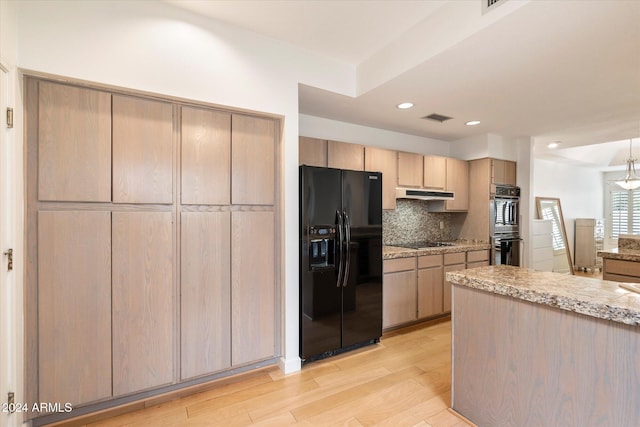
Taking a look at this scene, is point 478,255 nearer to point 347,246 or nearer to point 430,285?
point 430,285

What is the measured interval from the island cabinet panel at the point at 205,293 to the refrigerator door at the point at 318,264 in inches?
25.4

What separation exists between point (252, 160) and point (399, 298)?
230 centimetres

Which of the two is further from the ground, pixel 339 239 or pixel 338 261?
pixel 339 239

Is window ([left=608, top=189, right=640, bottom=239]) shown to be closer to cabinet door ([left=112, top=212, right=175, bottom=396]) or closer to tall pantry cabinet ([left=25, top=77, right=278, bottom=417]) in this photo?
tall pantry cabinet ([left=25, top=77, right=278, bottom=417])

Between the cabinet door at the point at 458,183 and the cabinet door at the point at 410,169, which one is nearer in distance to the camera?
the cabinet door at the point at 410,169

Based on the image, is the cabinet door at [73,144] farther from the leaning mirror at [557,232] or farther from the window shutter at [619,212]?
the window shutter at [619,212]

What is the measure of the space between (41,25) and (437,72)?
274 cm

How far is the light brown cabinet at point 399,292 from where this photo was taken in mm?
3305

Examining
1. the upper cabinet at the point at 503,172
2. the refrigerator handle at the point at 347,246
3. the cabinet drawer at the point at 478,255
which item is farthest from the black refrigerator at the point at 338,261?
the upper cabinet at the point at 503,172

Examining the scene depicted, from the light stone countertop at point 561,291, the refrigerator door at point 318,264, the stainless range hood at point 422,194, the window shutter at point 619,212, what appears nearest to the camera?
the light stone countertop at point 561,291

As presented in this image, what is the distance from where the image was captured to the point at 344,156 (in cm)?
333

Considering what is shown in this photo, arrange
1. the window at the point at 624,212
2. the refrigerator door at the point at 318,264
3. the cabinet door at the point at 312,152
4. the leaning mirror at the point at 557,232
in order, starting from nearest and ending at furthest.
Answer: the refrigerator door at the point at 318,264 < the cabinet door at the point at 312,152 < the leaning mirror at the point at 557,232 < the window at the point at 624,212

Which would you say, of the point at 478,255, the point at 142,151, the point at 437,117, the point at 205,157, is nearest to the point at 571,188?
the point at 478,255

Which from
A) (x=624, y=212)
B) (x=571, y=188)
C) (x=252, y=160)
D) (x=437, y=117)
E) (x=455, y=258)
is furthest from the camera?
(x=624, y=212)
